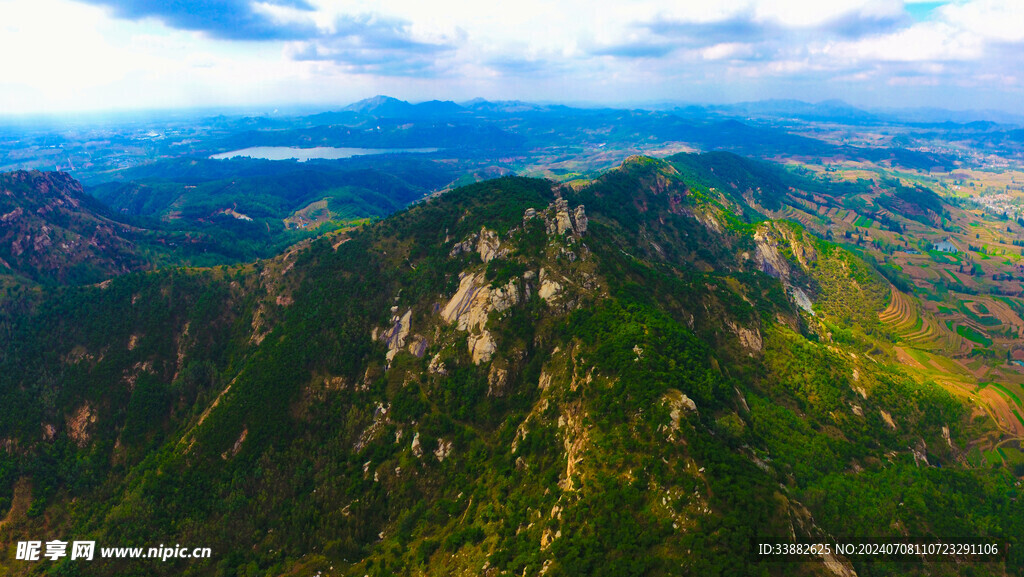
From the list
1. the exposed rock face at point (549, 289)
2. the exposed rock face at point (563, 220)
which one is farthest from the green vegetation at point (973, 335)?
the exposed rock face at point (549, 289)

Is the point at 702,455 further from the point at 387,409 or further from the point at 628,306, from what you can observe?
the point at 387,409

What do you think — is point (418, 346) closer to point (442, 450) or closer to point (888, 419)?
point (442, 450)

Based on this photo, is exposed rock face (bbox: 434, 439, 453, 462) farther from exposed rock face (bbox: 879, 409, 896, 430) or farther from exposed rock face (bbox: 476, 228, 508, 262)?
exposed rock face (bbox: 879, 409, 896, 430)

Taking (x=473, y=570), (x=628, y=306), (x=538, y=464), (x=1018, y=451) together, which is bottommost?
(x=1018, y=451)

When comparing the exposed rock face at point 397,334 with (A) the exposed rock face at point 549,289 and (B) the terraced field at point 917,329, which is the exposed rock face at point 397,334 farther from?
(B) the terraced field at point 917,329

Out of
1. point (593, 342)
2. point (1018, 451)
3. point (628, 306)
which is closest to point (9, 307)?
point (593, 342)

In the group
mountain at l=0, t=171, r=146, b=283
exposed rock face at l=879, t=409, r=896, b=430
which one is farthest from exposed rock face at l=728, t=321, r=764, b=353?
mountain at l=0, t=171, r=146, b=283
